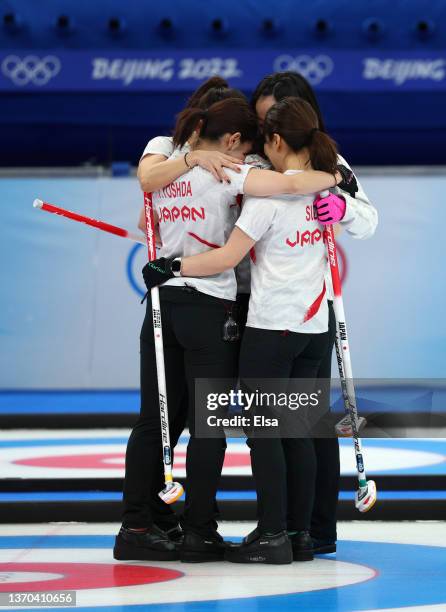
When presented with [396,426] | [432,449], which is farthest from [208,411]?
[432,449]

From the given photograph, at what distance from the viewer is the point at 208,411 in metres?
3.27

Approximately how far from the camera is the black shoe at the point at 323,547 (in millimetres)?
3379

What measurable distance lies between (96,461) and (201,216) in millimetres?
2112

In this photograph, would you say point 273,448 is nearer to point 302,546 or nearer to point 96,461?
point 302,546

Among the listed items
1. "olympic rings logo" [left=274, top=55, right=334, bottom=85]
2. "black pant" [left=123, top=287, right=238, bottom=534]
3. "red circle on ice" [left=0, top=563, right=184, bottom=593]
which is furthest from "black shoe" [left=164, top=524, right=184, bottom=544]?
"olympic rings logo" [left=274, top=55, right=334, bottom=85]

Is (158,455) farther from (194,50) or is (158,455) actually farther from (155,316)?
(194,50)

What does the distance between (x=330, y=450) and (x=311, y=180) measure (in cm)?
89

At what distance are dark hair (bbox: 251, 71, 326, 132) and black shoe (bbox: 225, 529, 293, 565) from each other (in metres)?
1.30

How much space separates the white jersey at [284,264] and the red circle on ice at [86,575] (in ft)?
2.62

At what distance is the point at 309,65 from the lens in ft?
31.3

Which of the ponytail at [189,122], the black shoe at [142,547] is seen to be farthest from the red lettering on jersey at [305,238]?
the black shoe at [142,547]

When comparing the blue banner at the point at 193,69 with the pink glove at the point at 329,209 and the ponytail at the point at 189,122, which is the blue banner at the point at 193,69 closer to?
the ponytail at the point at 189,122

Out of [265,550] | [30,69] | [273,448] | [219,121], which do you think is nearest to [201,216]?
[219,121]

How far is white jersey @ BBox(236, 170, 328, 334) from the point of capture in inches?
127
